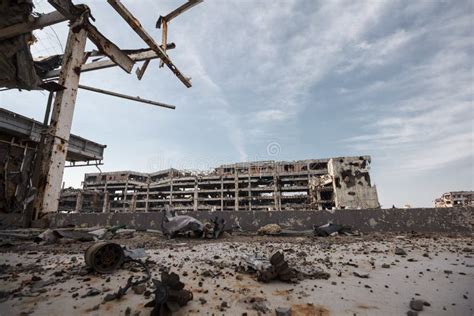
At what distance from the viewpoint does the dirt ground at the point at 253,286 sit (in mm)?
1295

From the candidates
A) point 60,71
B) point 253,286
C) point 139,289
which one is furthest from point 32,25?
point 253,286

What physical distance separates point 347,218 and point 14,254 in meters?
5.29

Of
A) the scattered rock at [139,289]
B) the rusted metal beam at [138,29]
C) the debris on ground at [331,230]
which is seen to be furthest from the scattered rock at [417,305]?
the rusted metal beam at [138,29]

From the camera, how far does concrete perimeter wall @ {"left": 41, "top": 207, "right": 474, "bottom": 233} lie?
14.1 ft

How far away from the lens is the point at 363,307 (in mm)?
1311

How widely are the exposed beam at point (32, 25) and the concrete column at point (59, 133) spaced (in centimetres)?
75

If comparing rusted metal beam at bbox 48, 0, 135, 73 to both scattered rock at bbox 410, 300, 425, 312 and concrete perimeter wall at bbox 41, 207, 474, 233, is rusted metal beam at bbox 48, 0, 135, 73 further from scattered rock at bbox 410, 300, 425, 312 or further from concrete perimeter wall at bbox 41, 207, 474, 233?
scattered rock at bbox 410, 300, 425, 312

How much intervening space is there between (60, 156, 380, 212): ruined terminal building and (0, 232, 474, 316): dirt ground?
26845 mm

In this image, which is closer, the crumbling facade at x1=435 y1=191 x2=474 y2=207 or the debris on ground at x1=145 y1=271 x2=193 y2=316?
the debris on ground at x1=145 y1=271 x2=193 y2=316

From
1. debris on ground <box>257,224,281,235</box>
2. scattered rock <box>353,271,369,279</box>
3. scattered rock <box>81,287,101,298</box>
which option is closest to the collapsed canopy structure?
scattered rock <box>81,287,101,298</box>

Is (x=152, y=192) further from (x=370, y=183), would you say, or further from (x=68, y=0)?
(x=68, y=0)

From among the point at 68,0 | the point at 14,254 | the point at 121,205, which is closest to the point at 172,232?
the point at 14,254

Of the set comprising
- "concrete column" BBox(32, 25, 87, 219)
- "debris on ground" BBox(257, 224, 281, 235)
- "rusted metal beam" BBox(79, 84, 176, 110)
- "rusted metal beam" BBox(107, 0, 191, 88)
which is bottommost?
"debris on ground" BBox(257, 224, 281, 235)

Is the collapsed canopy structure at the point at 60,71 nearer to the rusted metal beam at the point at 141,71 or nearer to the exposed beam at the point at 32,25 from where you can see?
the exposed beam at the point at 32,25
